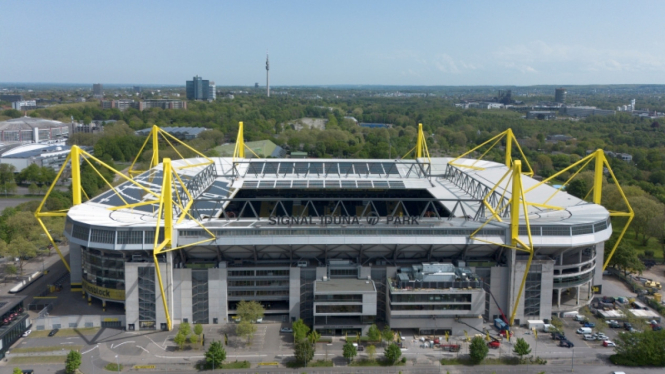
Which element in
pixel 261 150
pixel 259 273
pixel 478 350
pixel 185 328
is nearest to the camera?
pixel 478 350

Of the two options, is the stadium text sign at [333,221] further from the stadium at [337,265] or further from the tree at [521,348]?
the tree at [521,348]

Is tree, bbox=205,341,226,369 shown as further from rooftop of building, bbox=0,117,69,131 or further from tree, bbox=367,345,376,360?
rooftop of building, bbox=0,117,69,131

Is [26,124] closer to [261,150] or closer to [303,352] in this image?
[261,150]

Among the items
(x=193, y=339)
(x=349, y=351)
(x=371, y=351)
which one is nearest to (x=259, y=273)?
(x=193, y=339)

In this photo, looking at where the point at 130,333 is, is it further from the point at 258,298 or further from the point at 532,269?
the point at 532,269

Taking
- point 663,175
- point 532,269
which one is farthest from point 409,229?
point 663,175

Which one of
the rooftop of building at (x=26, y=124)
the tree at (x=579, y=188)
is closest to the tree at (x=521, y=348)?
the tree at (x=579, y=188)
